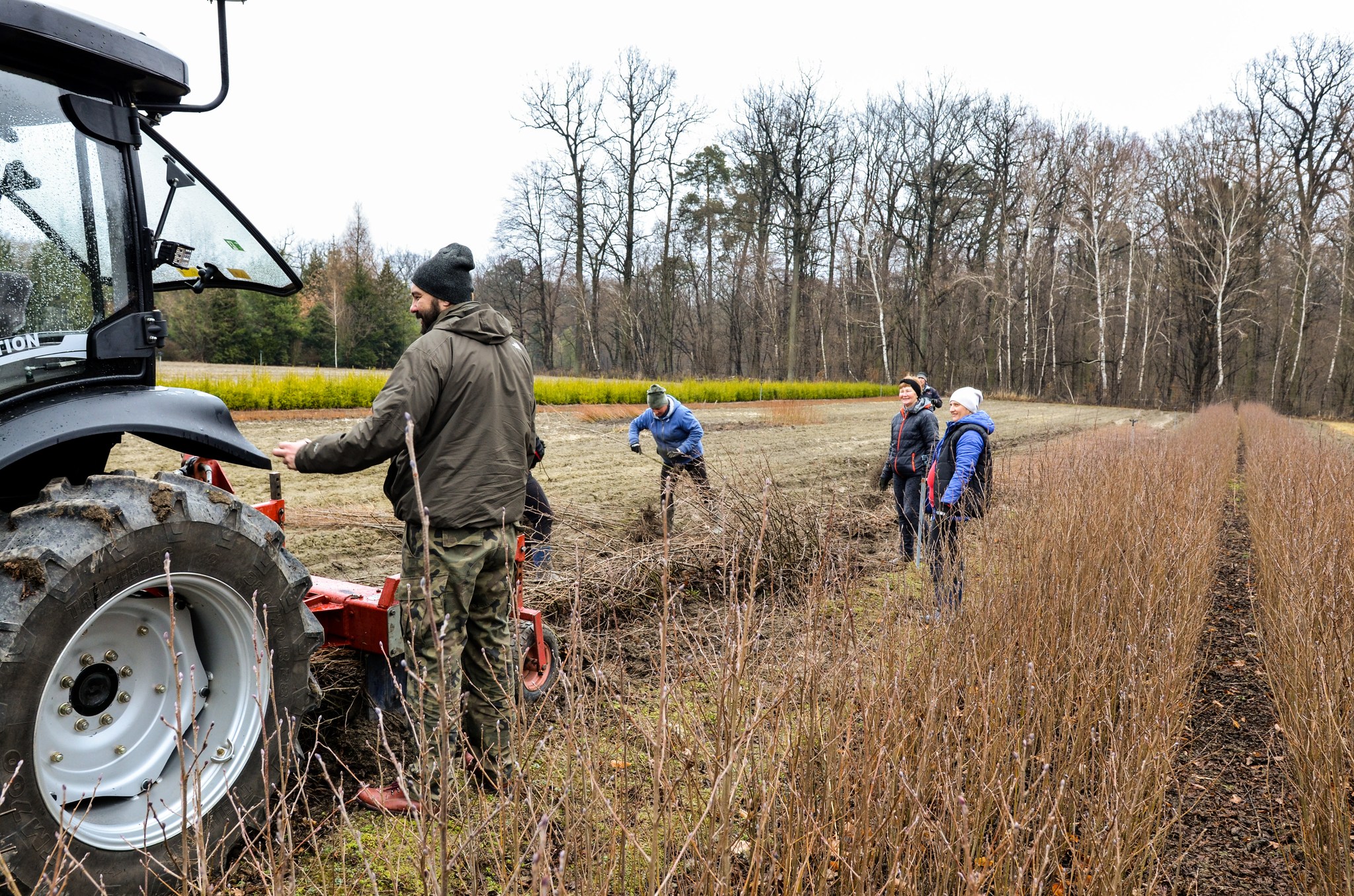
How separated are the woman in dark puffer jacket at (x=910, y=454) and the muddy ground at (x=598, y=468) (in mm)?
492

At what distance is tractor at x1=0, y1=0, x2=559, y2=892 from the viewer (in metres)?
2.25

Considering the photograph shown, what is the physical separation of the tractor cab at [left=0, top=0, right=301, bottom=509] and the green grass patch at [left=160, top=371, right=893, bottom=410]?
6.19 meters

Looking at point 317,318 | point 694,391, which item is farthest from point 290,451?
point 317,318

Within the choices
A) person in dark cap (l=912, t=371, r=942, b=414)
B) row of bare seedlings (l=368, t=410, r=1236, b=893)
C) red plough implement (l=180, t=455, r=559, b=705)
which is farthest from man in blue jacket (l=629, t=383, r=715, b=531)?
red plough implement (l=180, t=455, r=559, b=705)

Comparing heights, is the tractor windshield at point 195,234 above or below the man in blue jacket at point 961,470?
above

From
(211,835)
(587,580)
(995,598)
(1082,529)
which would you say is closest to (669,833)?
(211,835)

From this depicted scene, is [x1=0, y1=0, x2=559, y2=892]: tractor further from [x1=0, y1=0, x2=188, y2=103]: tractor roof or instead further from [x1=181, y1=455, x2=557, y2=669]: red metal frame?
[x1=181, y1=455, x2=557, y2=669]: red metal frame

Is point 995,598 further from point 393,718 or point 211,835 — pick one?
point 211,835

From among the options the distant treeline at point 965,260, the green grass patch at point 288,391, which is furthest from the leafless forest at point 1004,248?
the green grass patch at point 288,391

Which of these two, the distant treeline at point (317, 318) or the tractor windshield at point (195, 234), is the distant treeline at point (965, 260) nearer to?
the distant treeline at point (317, 318)

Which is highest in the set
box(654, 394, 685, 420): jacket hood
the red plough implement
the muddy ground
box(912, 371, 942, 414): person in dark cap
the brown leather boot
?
box(912, 371, 942, 414): person in dark cap

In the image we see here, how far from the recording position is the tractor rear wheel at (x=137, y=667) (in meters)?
2.16

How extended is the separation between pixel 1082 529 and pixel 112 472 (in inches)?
186

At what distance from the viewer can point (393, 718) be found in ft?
11.9
